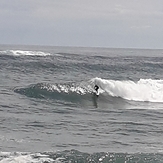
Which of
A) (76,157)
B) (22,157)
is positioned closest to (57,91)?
(76,157)

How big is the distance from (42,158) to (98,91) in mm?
17594

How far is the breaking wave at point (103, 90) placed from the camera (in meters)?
25.7

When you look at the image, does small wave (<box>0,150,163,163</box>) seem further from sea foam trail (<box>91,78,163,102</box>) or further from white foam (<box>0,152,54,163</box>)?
sea foam trail (<box>91,78,163,102</box>)

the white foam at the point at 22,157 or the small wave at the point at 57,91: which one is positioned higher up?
the small wave at the point at 57,91

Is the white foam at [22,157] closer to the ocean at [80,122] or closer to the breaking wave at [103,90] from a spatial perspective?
the ocean at [80,122]

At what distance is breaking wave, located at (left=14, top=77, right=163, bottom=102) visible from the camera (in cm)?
2572

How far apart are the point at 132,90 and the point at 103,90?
2153mm

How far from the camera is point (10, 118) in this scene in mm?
17359

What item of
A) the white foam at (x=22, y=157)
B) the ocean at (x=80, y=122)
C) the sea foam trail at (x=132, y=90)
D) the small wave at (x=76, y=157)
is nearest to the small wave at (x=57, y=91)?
the ocean at (x=80, y=122)

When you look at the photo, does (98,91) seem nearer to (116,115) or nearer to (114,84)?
(114,84)

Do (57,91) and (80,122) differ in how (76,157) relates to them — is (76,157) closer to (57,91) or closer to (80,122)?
(80,122)

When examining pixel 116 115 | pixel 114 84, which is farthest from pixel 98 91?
pixel 116 115

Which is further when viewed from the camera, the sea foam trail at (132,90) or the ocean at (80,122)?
the sea foam trail at (132,90)

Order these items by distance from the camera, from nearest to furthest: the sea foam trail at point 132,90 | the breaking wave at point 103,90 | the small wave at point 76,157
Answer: the small wave at point 76,157
the breaking wave at point 103,90
the sea foam trail at point 132,90
